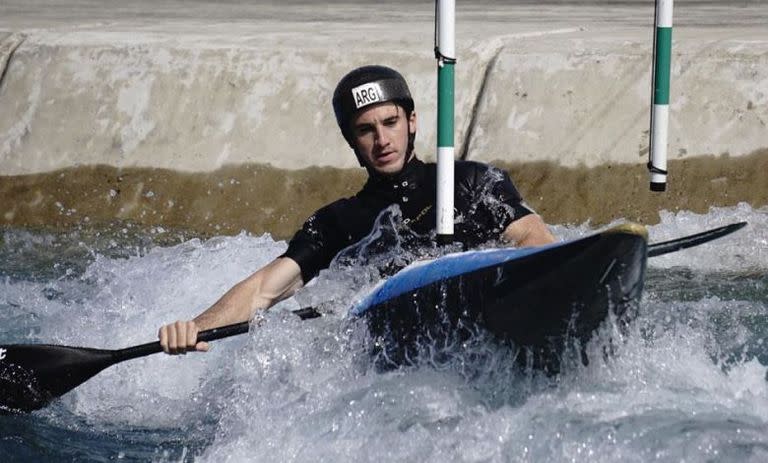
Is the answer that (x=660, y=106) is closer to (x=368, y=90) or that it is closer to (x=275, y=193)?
(x=368, y=90)

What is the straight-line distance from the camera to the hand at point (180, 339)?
507 cm

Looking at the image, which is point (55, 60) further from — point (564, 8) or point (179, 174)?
point (564, 8)

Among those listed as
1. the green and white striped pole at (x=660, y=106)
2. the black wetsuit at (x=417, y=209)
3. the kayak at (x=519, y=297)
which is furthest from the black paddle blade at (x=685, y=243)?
the green and white striped pole at (x=660, y=106)

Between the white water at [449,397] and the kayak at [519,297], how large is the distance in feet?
Result: 0.26

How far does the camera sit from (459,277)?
451 cm

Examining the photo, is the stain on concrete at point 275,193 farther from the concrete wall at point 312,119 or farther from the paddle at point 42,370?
the paddle at point 42,370

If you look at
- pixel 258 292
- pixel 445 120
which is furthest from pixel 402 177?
pixel 258 292

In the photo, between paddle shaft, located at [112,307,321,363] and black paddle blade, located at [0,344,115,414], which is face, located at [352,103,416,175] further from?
black paddle blade, located at [0,344,115,414]

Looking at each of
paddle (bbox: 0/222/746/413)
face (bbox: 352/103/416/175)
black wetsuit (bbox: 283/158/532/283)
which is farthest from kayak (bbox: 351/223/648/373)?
paddle (bbox: 0/222/746/413)

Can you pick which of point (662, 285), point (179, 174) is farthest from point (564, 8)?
point (662, 285)

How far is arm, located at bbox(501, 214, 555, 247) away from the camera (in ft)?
16.3

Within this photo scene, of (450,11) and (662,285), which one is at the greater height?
(450,11)

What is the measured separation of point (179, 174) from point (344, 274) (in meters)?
3.48

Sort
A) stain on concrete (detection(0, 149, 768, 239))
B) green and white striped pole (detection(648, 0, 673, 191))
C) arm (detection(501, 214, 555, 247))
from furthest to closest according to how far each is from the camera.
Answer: stain on concrete (detection(0, 149, 768, 239)) → green and white striped pole (detection(648, 0, 673, 191)) → arm (detection(501, 214, 555, 247))
